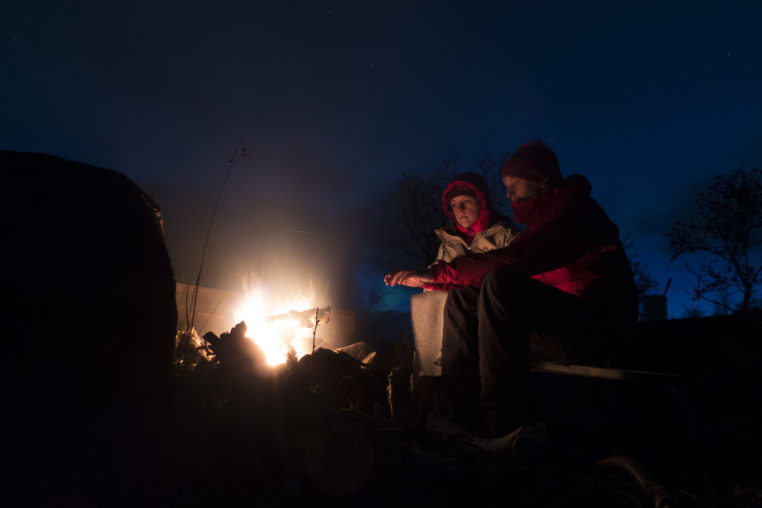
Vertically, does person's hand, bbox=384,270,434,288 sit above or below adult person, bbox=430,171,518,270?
below

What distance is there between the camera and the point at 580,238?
2.85m

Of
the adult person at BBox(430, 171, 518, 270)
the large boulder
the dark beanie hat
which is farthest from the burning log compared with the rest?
the large boulder

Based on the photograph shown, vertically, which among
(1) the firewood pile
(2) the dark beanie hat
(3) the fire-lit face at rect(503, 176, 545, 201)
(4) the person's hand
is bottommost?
(1) the firewood pile

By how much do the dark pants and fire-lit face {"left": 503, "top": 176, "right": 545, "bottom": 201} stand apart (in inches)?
41.5

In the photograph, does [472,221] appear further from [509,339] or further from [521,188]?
[509,339]

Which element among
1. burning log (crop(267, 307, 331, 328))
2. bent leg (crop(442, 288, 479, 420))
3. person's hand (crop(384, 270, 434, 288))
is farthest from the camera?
burning log (crop(267, 307, 331, 328))

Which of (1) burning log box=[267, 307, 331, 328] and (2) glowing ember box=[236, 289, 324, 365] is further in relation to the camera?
(2) glowing ember box=[236, 289, 324, 365]

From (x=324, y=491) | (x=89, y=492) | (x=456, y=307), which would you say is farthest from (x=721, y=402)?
(x=89, y=492)

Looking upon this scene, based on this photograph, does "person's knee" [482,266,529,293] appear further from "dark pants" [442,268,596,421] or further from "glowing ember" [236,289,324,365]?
"glowing ember" [236,289,324,365]

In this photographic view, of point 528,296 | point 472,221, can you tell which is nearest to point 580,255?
point 528,296

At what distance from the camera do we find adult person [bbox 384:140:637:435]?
2.60m

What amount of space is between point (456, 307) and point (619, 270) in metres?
1.29

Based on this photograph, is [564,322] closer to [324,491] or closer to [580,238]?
[580,238]

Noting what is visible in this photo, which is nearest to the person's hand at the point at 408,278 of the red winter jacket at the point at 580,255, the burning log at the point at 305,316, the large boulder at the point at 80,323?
the red winter jacket at the point at 580,255
